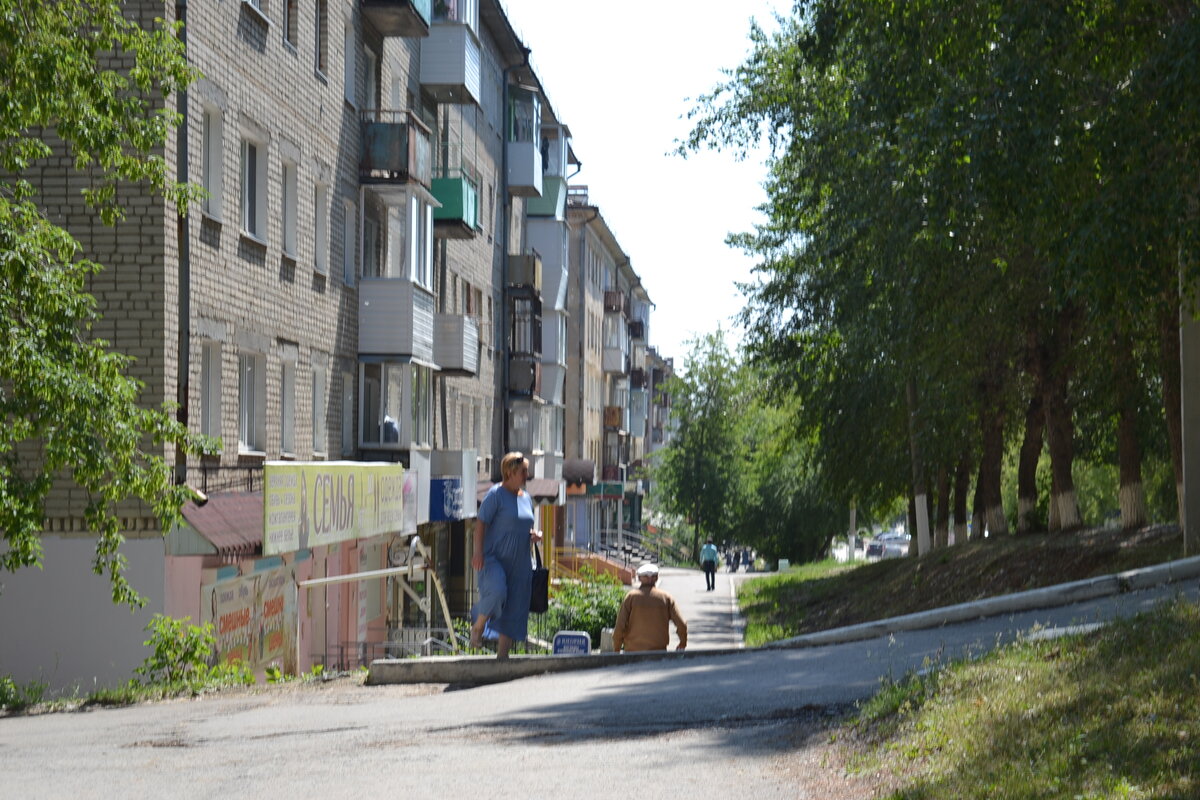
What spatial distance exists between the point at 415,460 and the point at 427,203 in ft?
14.7

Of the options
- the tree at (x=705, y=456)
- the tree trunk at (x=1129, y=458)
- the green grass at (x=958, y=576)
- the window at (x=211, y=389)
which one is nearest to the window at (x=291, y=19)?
the window at (x=211, y=389)

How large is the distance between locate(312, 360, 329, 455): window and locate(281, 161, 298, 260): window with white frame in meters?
2.05

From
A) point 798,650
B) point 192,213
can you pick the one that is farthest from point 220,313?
point 798,650

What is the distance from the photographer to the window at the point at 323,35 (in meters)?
24.2

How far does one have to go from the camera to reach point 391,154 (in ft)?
86.5

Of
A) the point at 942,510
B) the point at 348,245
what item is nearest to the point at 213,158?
the point at 348,245

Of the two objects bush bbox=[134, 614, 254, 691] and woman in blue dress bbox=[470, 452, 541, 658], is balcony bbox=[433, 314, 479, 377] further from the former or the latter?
woman in blue dress bbox=[470, 452, 541, 658]

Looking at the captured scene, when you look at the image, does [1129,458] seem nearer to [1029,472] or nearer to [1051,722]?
[1029,472]

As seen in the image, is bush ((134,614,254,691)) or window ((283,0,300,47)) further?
window ((283,0,300,47))

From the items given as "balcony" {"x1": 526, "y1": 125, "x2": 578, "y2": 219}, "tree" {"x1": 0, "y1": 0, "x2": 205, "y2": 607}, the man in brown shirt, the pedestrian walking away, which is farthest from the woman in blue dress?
the pedestrian walking away

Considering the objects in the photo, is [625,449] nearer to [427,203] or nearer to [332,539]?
[427,203]

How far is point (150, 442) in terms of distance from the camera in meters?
17.1

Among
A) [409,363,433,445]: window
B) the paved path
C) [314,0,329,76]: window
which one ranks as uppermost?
[314,0,329,76]: window

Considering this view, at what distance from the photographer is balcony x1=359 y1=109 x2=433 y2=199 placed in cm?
2622
